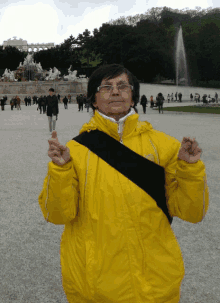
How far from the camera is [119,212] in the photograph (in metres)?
1.63

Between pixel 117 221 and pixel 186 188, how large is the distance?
34 cm

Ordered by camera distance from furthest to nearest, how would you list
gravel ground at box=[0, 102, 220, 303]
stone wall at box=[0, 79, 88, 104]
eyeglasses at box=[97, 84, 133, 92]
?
stone wall at box=[0, 79, 88, 104] → gravel ground at box=[0, 102, 220, 303] → eyeglasses at box=[97, 84, 133, 92]

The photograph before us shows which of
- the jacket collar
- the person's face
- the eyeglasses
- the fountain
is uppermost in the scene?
the fountain

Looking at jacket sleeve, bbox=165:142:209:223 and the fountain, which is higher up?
the fountain

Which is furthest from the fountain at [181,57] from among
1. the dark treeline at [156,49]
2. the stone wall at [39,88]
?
the stone wall at [39,88]

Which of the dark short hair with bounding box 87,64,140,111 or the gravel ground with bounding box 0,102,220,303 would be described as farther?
the gravel ground with bounding box 0,102,220,303

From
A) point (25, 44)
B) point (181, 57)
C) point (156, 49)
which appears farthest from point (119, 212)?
point (25, 44)

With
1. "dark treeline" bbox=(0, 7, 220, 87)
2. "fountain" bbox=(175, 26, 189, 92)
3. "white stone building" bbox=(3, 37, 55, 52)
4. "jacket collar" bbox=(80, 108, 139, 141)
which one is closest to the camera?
"jacket collar" bbox=(80, 108, 139, 141)

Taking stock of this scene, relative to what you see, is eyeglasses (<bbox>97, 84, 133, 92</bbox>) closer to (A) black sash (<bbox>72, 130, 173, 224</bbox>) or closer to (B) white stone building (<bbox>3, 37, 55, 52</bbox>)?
(A) black sash (<bbox>72, 130, 173, 224</bbox>)

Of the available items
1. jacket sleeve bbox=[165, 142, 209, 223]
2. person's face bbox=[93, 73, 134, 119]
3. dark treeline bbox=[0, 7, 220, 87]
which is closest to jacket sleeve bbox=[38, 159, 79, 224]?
person's face bbox=[93, 73, 134, 119]

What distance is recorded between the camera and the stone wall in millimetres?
55406

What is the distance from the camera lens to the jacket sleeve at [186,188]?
1.64 metres

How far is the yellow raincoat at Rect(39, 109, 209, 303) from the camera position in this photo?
162 centimetres

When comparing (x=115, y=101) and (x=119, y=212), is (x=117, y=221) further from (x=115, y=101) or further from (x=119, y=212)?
(x=115, y=101)
